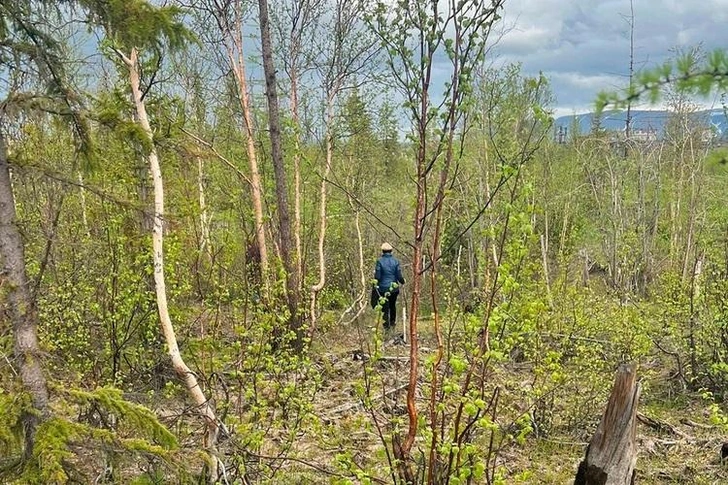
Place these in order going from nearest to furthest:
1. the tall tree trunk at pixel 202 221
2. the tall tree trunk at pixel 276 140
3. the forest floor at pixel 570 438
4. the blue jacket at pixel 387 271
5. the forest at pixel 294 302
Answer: the forest at pixel 294 302 → the forest floor at pixel 570 438 → the tall tree trunk at pixel 202 221 → the tall tree trunk at pixel 276 140 → the blue jacket at pixel 387 271

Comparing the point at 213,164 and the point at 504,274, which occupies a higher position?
the point at 213,164

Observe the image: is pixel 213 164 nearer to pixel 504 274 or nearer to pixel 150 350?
pixel 150 350

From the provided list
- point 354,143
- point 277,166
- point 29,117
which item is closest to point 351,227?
point 354,143

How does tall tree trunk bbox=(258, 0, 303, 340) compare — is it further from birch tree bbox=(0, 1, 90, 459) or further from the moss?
birch tree bbox=(0, 1, 90, 459)

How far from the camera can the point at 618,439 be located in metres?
3.25

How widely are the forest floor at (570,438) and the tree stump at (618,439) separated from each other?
149cm

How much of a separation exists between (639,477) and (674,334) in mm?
2808

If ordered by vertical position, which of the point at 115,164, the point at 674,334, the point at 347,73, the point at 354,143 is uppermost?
the point at 347,73

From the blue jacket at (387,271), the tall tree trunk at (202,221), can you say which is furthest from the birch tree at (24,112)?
the blue jacket at (387,271)

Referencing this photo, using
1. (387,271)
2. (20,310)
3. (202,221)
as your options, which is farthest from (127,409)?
(387,271)

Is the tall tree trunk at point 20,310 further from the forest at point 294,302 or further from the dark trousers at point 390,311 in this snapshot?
the dark trousers at point 390,311

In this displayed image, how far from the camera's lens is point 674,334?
7660mm

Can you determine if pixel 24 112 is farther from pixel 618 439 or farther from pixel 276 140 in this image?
pixel 276 140

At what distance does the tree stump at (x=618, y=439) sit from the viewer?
128 inches
